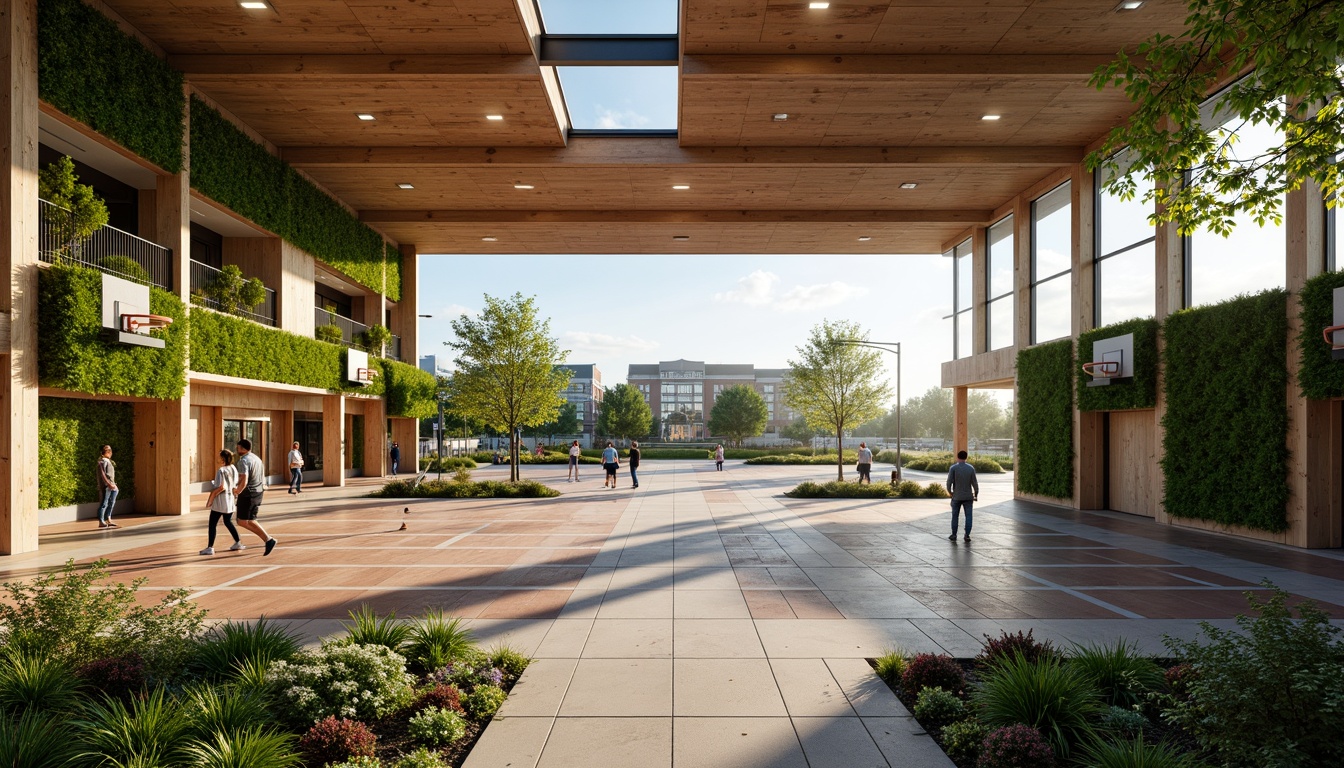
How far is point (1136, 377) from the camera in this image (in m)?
16.2

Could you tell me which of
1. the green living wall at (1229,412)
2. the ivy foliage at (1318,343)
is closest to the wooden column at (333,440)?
the green living wall at (1229,412)

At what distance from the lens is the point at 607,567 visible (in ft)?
34.0

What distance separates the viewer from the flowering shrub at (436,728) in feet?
14.2

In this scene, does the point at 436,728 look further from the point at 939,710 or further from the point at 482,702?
the point at 939,710

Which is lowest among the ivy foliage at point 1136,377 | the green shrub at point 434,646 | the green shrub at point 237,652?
the green shrub at point 434,646

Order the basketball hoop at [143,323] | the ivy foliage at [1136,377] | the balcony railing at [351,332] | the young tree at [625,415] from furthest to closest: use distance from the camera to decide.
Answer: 1. the young tree at [625,415]
2. the balcony railing at [351,332]
3. the ivy foliage at [1136,377]
4. the basketball hoop at [143,323]

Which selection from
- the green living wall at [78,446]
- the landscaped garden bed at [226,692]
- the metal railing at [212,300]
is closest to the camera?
the landscaped garden bed at [226,692]

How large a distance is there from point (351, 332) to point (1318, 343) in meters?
30.0

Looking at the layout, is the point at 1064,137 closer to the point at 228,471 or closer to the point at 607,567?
the point at 607,567

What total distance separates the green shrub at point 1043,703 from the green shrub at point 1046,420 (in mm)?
16772

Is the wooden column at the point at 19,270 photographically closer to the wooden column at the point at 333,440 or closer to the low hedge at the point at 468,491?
the low hedge at the point at 468,491

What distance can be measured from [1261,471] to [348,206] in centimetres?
2717

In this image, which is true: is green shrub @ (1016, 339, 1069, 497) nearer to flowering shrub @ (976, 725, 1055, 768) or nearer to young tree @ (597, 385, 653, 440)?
flowering shrub @ (976, 725, 1055, 768)

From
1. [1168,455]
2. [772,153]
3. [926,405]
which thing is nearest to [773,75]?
[772,153]
